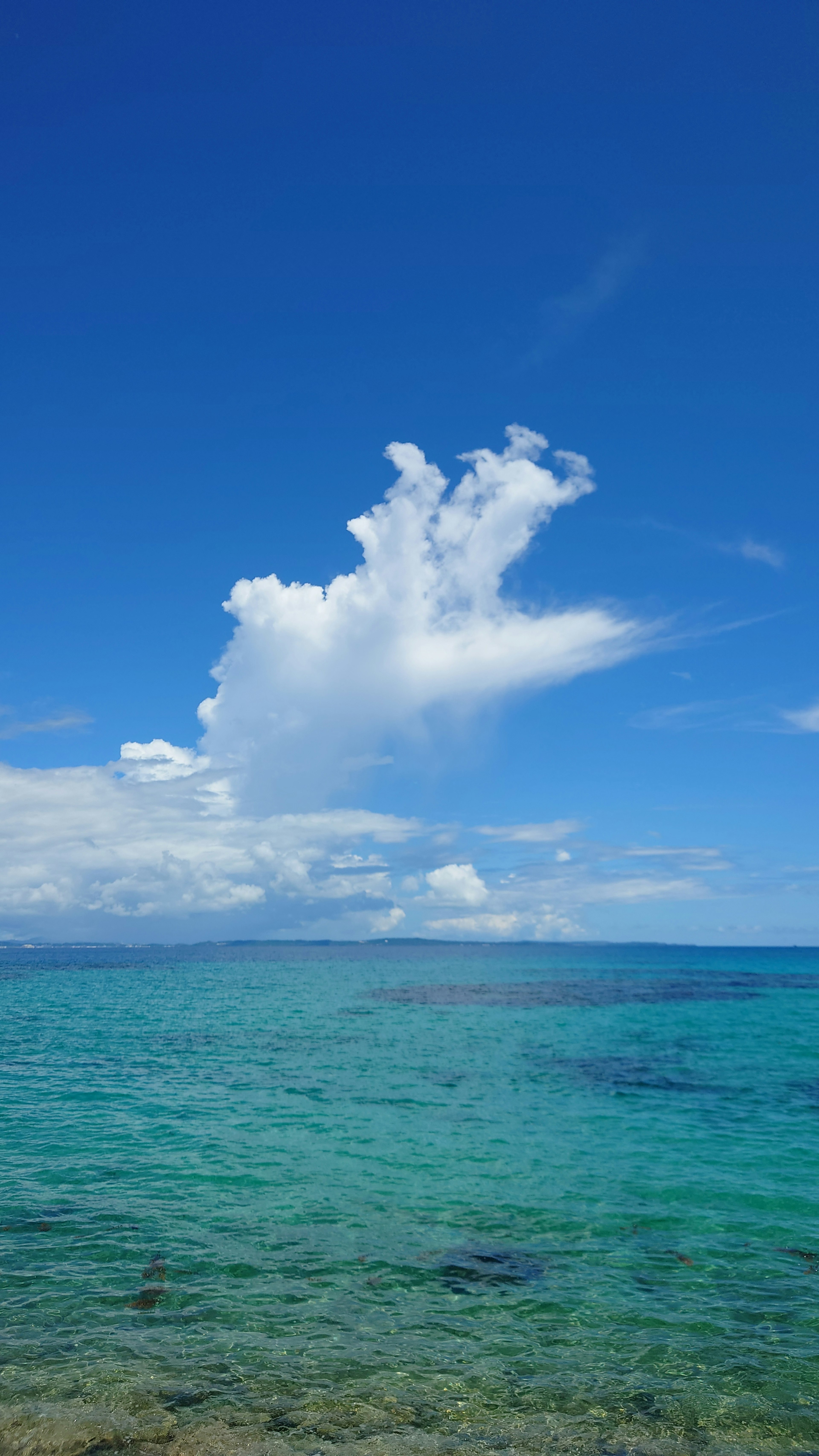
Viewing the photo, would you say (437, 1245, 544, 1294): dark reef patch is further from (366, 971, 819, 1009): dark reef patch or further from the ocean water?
(366, 971, 819, 1009): dark reef patch

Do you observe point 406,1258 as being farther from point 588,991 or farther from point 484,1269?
point 588,991

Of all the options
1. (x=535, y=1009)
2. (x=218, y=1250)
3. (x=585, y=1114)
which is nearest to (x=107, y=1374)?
(x=218, y=1250)

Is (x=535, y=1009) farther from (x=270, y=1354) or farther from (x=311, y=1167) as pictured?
(x=270, y=1354)

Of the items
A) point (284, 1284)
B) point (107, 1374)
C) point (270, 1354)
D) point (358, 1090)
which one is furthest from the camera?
point (358, 1090)

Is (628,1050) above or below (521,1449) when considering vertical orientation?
below

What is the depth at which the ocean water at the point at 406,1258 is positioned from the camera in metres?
10.1

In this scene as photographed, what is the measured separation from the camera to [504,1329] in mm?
12508

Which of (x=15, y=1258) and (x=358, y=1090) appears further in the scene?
(x=358, y=1090)

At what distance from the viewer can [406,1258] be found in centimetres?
1550

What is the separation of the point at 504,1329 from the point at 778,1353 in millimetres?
4194

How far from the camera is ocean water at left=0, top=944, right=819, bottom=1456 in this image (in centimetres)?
1012

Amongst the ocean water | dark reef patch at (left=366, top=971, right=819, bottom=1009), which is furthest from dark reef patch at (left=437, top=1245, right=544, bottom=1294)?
dark reef patch at (left=366, top=971, right=819, bottom=1009)

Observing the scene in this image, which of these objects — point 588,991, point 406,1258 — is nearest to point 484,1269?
point 406,1258

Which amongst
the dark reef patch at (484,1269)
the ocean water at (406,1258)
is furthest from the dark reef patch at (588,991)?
the dark reef patch at (484,1269)
